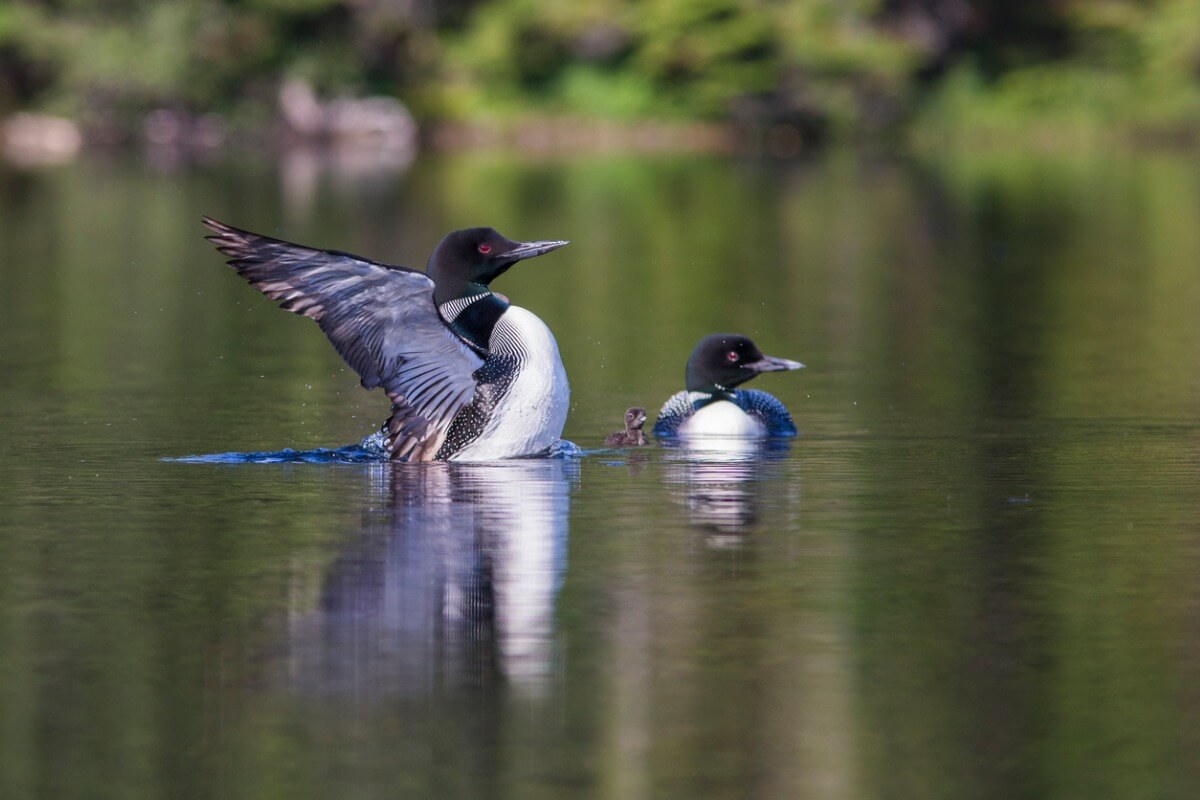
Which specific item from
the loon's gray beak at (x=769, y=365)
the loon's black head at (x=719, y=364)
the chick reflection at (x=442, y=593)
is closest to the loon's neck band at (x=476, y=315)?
the chick reflection at (x=442, y=593)

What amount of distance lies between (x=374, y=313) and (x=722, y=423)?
197 cm

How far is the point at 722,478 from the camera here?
9336 millimetres

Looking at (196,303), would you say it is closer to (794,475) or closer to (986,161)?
(794,475)

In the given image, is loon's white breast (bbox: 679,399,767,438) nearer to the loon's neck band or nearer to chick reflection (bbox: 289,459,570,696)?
the loon's neck band

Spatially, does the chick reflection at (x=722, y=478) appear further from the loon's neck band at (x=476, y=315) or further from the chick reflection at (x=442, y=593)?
the loon's neck band at (x=476, y=315)

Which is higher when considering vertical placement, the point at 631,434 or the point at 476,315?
the point at 476,315

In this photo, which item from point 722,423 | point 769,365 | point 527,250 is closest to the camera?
point 527,250

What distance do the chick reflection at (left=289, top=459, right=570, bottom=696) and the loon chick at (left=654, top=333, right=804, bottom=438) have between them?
1.64 meters

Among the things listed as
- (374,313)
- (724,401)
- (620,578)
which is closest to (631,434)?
(724,401)

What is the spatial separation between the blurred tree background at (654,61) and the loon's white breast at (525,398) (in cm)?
4267

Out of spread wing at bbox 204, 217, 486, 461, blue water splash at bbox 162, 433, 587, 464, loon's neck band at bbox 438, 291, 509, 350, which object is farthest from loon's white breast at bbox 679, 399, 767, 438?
spread wing at bbox 204, 217, 486, 461

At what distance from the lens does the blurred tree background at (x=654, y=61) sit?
53.1 metres

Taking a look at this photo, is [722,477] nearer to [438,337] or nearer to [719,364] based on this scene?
[438,337]

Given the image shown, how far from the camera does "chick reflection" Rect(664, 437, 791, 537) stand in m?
8.13
